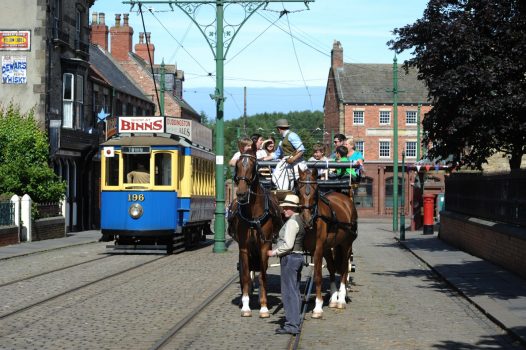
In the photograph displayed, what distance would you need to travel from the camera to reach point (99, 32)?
65500 millimetres

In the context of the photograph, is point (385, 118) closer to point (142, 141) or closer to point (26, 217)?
point (26, 217)

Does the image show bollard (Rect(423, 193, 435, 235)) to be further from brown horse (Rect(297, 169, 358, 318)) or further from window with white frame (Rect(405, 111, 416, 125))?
window with white frame (Rect(405, 111, 416, 125))

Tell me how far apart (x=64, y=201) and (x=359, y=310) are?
2426cm

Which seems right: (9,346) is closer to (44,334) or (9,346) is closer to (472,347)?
(44,334)

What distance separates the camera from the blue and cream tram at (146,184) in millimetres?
24391

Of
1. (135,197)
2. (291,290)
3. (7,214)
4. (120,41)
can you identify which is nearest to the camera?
(291,290)

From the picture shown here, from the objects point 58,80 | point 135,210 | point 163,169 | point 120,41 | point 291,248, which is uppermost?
point 120,41

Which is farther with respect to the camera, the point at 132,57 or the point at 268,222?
the point at 132,57

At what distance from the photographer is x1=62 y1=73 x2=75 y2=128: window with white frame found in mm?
39656

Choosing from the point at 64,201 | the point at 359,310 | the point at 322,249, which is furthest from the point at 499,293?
the point at 64,201

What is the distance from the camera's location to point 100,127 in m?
44.7

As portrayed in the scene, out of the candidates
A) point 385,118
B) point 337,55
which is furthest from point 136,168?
point 337,55

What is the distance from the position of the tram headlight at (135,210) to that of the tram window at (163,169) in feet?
2.66

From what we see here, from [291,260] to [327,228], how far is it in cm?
150
